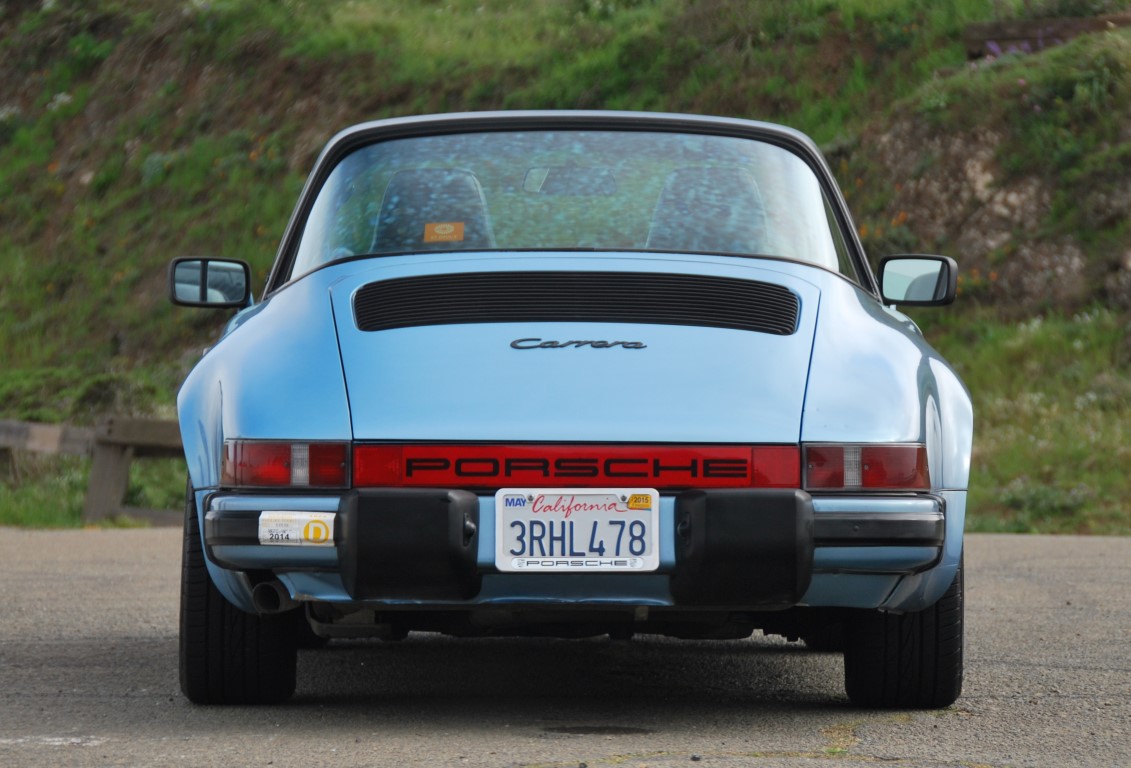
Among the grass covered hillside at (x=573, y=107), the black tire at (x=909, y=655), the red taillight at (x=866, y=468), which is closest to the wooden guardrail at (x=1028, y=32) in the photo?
the grass covered hillside at (x=573, y=107)

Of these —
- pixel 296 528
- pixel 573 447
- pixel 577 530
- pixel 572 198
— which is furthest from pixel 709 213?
pixel 296 528

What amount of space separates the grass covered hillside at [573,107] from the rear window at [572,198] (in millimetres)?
8000

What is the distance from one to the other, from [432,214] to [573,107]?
1873 centimetres

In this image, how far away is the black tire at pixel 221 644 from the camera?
430 centimetres

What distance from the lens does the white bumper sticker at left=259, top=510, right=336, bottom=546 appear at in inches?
146

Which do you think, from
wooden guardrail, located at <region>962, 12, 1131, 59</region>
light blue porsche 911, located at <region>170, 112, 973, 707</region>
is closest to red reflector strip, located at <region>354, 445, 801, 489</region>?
light blue porsche 911, located at <region>170, 112, 973, 707</region>

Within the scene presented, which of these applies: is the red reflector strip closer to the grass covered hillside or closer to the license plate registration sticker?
the license plate registration sticker

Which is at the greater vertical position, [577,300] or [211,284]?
[577,300]

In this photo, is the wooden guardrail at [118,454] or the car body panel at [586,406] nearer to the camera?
the car body panel at [586,406]

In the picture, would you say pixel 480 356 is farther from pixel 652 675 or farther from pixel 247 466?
pixel 652 675

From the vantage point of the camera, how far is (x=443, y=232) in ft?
14.8

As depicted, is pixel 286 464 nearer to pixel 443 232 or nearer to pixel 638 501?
pixel 638 501

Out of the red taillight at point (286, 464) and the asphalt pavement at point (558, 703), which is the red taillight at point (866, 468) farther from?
the red taillight at point (286, 464)

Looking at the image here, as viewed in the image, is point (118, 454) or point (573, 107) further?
point (573, 107)
